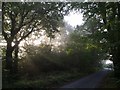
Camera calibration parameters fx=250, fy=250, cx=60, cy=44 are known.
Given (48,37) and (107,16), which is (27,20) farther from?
(107,16)

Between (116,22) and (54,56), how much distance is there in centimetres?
2523

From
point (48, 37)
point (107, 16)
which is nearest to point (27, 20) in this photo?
point (48, 37)

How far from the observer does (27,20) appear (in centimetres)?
2564

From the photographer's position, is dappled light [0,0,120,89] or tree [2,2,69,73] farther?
tree [2,2,69,73]

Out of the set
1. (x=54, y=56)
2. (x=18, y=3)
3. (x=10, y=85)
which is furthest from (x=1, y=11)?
(x=54, y=56)

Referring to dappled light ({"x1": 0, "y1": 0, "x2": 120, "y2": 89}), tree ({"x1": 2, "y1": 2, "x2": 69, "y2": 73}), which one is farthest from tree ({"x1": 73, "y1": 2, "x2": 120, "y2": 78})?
tree ({"x1": 2, "y1": 2, "x2": 69, "y2": 73})

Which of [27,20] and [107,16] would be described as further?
[27,20]

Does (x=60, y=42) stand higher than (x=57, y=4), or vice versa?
(x=57, y=4)

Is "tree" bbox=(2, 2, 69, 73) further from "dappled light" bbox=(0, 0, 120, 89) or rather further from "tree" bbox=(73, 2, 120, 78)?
"tree" bbox=(73, 2, 120, 78)

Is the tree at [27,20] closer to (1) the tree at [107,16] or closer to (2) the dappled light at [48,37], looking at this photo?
(2) the dappled light at [48,37]

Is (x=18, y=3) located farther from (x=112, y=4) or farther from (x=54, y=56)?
(x=54, y=56)

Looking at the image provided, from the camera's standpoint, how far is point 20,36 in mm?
28078

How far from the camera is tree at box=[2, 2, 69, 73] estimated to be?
21.5m

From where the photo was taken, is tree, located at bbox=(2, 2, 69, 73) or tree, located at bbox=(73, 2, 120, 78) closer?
tree, located at bbox=(73, 2, 120, 78)
